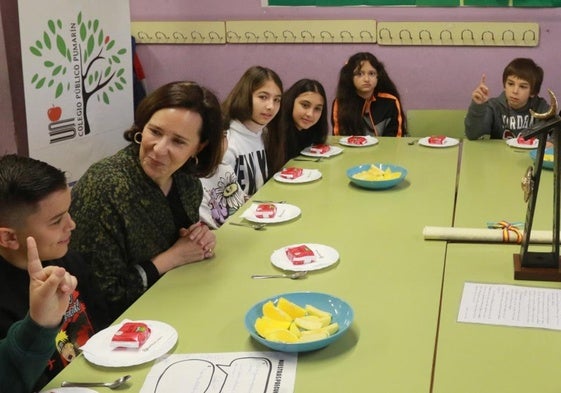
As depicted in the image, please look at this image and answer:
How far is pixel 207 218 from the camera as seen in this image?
8.19 ft

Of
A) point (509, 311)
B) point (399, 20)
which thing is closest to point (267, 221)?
point (509, 311)

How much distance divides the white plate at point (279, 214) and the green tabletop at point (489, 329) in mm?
534

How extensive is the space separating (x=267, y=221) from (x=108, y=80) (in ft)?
7.34

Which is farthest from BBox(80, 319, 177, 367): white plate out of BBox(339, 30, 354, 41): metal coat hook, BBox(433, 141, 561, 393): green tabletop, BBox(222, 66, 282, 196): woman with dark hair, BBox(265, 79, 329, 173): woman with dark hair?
BBox(339, 30, 354, 41): metal coat hook

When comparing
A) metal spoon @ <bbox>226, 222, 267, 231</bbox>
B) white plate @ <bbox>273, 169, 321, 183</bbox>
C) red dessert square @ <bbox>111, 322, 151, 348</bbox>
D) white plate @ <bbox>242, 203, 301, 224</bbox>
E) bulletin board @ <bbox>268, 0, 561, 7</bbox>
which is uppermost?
bulletin board @ <bbox>268, 0, 561, 7</bbox>

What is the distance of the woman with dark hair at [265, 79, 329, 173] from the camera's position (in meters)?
3.16

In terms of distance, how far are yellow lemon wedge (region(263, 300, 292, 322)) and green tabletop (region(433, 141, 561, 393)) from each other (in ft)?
1.07

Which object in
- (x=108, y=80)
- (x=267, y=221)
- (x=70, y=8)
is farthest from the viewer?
(x=108, y=80)

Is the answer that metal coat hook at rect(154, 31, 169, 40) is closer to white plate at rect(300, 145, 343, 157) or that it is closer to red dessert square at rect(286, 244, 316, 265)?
white plate at rect(300, 145, 343, 157)

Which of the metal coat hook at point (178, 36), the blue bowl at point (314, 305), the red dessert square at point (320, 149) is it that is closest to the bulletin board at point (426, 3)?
the metal coat hook at point (178, 36)

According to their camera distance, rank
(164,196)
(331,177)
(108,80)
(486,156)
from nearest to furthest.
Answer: (164,196) → (331,177) → (486,156) → (108,80)

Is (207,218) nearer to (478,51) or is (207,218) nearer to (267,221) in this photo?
(267,221)

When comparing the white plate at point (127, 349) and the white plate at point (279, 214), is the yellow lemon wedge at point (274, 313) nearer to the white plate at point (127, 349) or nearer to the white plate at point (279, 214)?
the white plate at point (127, 349)

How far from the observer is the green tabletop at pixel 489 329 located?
1224mm
